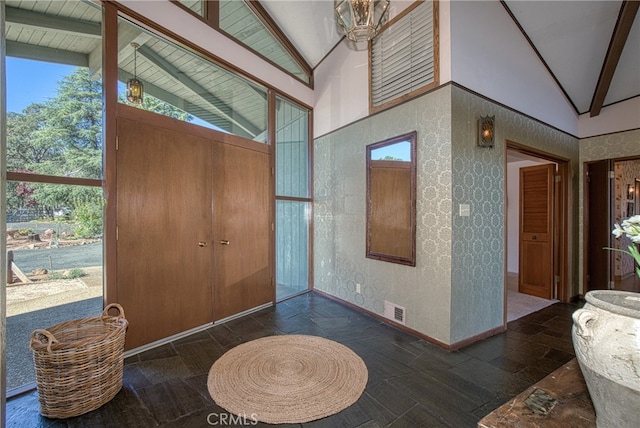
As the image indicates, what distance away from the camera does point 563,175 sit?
414 centimetres

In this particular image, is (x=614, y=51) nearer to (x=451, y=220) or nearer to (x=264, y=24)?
(x=451, y=220)

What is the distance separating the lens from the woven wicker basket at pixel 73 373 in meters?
1.78

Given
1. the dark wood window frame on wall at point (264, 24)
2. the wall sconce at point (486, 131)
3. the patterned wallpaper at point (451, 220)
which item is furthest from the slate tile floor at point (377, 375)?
the dark wood window frame on wall at point (264, 24)

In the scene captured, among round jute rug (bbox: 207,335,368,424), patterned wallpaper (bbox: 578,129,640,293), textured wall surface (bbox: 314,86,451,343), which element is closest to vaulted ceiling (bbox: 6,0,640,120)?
patterned wallpaper (bbox: 578,129,640,293)

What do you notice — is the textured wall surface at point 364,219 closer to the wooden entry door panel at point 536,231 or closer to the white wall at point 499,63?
the white wall at point 499,63

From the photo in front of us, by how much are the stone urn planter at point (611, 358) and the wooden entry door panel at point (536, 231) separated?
4284 mm

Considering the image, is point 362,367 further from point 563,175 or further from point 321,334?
point 563,175

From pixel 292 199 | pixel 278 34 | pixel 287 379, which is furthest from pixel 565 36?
pixel 287 379

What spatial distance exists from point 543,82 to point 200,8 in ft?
14.4

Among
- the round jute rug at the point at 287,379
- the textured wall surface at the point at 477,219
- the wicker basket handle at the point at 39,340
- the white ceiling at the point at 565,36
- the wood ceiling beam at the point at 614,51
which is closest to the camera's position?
the wicker basket handle at the point at 39,340

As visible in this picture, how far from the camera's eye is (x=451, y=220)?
2.62 metres

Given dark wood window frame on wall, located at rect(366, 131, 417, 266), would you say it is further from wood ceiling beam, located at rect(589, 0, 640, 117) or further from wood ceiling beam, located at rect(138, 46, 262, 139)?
wood ceiling beam, located at rect(589, 0, 640, 117)

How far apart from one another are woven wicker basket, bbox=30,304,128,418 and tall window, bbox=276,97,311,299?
2.34 meters

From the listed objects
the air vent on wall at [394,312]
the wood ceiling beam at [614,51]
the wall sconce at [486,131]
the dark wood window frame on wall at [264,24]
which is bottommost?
the air vent on wall at [394,312]
